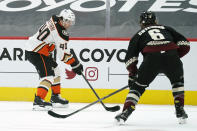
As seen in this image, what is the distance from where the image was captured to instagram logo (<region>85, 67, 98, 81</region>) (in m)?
5.77

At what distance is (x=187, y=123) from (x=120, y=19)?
2.54 meters

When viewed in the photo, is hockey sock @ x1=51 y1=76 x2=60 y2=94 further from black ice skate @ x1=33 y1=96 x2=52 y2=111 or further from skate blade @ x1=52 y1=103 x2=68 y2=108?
black ice skate @ x1=33 y1=96 x2=52 y2=111

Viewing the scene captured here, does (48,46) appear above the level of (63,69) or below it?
above

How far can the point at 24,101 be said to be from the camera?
19.2 feet

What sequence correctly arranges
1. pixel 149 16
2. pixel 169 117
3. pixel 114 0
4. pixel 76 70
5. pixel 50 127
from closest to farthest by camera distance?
pixel 50 127 < pixel 149 16 < pixel 169 117 < pixel 76 70 < pixel 114 0

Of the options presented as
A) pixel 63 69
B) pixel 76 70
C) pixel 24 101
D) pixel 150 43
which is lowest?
pixel 24 101

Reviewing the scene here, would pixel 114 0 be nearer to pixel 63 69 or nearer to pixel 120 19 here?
pixel 120 19

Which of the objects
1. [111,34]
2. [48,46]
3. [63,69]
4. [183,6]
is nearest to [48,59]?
[48,46]

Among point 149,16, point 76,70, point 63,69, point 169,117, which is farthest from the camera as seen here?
point 63,69

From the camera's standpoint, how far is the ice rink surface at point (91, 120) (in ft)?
11.6

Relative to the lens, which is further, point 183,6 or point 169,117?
point 183,6

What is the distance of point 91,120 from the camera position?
4035 millimetres

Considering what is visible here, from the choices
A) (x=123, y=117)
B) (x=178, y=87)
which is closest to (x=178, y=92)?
(x=178, y=87)

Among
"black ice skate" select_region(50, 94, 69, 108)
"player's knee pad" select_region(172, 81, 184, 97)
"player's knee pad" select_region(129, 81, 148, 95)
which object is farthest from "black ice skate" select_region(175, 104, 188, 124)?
"black ice skate" select_region(50, 94, 69, 108)
